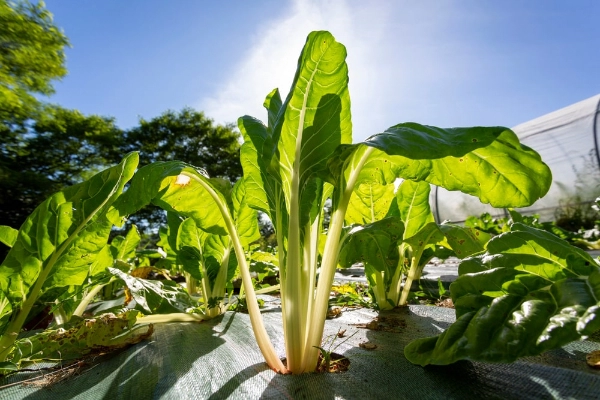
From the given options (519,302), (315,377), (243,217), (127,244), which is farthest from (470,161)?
(127,244)

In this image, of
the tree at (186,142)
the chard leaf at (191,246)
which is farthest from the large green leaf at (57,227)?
the tree at (186,142)

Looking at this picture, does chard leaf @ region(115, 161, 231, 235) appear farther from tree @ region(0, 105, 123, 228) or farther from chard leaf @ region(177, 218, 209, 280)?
tree @ region(0, 105, 123, 228)

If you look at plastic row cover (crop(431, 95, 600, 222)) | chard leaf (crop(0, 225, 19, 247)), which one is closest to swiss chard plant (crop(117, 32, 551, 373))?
chard leaf (crop(0, 225, 19, 247))

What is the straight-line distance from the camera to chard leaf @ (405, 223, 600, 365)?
441mm

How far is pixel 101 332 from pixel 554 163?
A: 7847 millimetres

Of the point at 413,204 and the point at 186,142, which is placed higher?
the point at 186,142

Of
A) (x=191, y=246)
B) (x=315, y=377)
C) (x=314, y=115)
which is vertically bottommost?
(x=315, y=377)

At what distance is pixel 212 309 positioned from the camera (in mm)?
1397

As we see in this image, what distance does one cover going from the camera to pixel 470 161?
767 millimetres

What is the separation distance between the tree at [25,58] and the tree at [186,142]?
5.04 metres

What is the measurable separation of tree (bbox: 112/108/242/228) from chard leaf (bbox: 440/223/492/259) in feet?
45.0

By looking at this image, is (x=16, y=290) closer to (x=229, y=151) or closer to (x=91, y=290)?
(x=91, y=290)

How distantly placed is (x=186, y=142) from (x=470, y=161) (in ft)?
50.1

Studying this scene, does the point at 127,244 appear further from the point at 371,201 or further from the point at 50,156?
the point at 50,156
